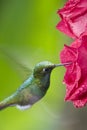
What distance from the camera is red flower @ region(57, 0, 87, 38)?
130cm

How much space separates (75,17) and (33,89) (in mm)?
314

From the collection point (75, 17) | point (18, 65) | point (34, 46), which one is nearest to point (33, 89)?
point (18, 65)

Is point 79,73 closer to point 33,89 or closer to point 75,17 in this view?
point 75,17

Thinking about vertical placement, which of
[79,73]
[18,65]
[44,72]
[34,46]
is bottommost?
[79,73]

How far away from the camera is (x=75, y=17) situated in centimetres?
134

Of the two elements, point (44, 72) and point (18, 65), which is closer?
point (44, 72)

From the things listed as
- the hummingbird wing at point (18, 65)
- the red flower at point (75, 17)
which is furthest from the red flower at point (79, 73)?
the hummingbird wing at point (18, 65)

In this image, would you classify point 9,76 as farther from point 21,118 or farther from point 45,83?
point 45,83

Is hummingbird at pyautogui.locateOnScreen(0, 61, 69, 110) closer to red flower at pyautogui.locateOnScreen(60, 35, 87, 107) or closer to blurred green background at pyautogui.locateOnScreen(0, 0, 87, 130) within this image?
red flower at pyautogui.locateOnScreen(60, 35, 87, 107)

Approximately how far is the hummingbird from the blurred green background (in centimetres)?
80

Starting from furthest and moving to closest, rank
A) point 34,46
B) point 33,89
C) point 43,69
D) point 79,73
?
point 34,46, point 33,89, point 43,69, point 79,73

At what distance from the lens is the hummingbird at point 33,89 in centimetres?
146

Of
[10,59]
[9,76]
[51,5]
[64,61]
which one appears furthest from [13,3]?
[64,61]

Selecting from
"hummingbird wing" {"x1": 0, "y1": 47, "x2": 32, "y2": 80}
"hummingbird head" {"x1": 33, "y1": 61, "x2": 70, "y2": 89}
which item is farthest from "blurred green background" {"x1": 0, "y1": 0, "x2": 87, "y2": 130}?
"hummingbird head" {"x1": 33, "y1": 61, "x2": 70, "y2": 89}
